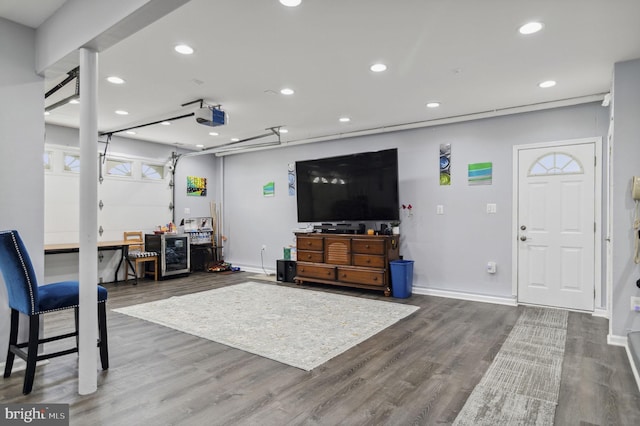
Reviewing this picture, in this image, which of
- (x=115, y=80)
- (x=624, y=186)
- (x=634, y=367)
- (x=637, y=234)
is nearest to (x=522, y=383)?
(x=634, y=367)

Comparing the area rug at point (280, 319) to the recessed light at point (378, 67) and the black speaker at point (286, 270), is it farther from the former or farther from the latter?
the recessed light at point (378, 67)

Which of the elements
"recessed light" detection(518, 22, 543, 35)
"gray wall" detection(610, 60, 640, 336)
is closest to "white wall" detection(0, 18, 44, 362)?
"recessed light" detection(518, 22, 543, 35)

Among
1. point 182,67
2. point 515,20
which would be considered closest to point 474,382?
point 515,20

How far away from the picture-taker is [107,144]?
6477mm

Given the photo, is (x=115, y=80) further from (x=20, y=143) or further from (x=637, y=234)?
(x=637, y=234)

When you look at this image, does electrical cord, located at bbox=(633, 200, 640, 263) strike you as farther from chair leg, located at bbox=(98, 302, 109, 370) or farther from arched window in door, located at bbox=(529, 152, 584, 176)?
chair leg, located at bbox=(98, 302, 109, 370)

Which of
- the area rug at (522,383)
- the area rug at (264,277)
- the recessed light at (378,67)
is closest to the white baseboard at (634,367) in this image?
the area rug at (522,383)

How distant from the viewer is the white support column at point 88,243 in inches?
93.2

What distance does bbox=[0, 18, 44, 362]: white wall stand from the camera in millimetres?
2730

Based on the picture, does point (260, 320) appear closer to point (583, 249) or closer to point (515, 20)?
point (515, 20)

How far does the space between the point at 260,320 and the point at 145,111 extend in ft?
10.7

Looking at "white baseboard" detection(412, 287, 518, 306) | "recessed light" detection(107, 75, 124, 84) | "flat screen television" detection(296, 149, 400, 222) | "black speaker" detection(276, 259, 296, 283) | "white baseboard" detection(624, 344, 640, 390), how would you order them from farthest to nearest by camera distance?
"black speaker" detection(276, 259, 296, 283)
"flat screen television" detection(296, 149, 400, 222)
"white baseboard" detection(412, 287, 518, 306)
"recessed light" detection(107, 75, 124, 84)
"white baseboard" detection(624, 344, 640, 390)

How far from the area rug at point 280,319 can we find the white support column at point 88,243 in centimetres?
120

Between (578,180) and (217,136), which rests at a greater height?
(217,136)
